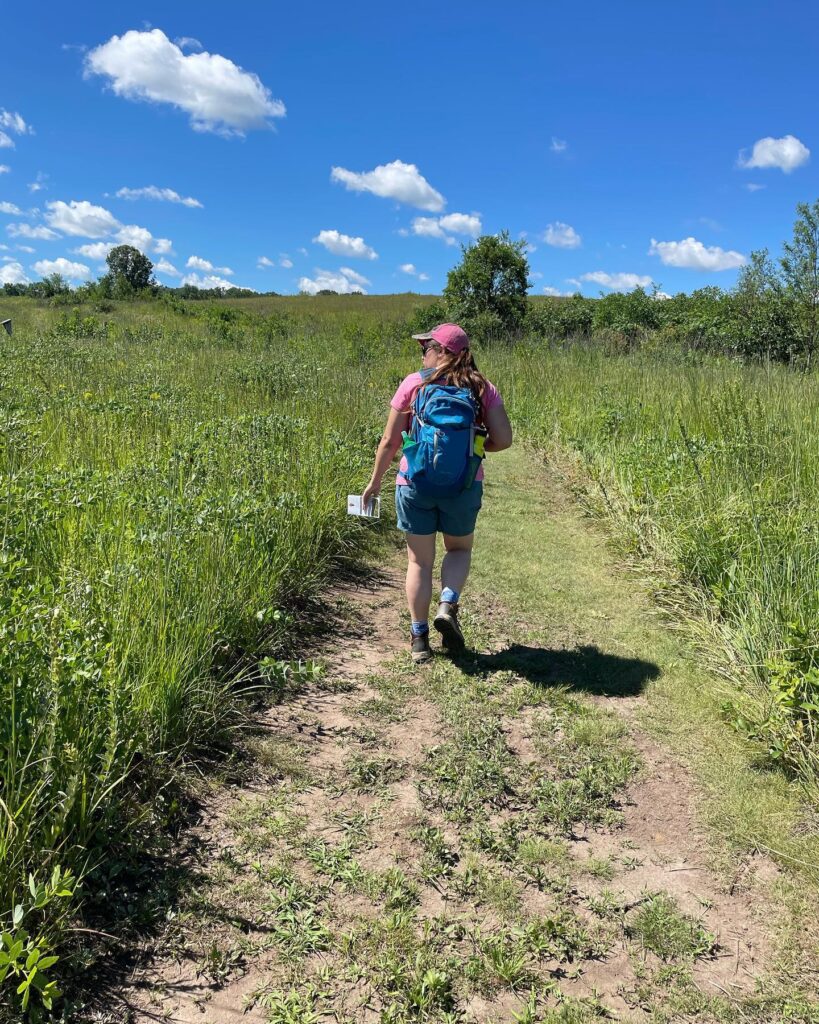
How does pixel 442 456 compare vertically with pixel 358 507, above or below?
above

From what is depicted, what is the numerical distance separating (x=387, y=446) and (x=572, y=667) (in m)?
1.66

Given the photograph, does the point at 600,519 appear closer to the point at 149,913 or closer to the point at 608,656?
the point at 608,656

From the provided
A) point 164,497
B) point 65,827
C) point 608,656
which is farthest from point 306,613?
point 65,827

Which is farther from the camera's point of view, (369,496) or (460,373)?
(369,496)

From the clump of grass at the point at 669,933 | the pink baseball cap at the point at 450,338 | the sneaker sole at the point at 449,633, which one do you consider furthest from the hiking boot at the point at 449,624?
the clump of grass at the point at 669,933

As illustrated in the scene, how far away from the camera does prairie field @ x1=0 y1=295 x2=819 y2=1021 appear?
6.77 feet

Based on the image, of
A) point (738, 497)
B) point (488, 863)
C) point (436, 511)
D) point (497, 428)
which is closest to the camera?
point (488, 863)

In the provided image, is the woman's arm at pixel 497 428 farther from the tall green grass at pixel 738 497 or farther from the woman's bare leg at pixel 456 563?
the tall green grass at pixel 738 497

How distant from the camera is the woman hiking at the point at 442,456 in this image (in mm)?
3389

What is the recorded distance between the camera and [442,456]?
3.39 meters

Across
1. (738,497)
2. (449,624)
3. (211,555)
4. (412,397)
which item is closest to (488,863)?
(449,624)

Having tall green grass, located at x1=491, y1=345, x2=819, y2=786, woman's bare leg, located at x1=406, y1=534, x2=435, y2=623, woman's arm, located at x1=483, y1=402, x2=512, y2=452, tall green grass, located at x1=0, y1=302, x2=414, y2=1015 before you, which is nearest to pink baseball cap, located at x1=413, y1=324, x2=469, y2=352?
woman's arm, located at x1=483, y1=402, x2=512, y2=452

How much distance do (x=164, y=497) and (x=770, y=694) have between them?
3.22 m

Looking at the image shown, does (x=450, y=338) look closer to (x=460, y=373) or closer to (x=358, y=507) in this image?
(x=460, y=373)
